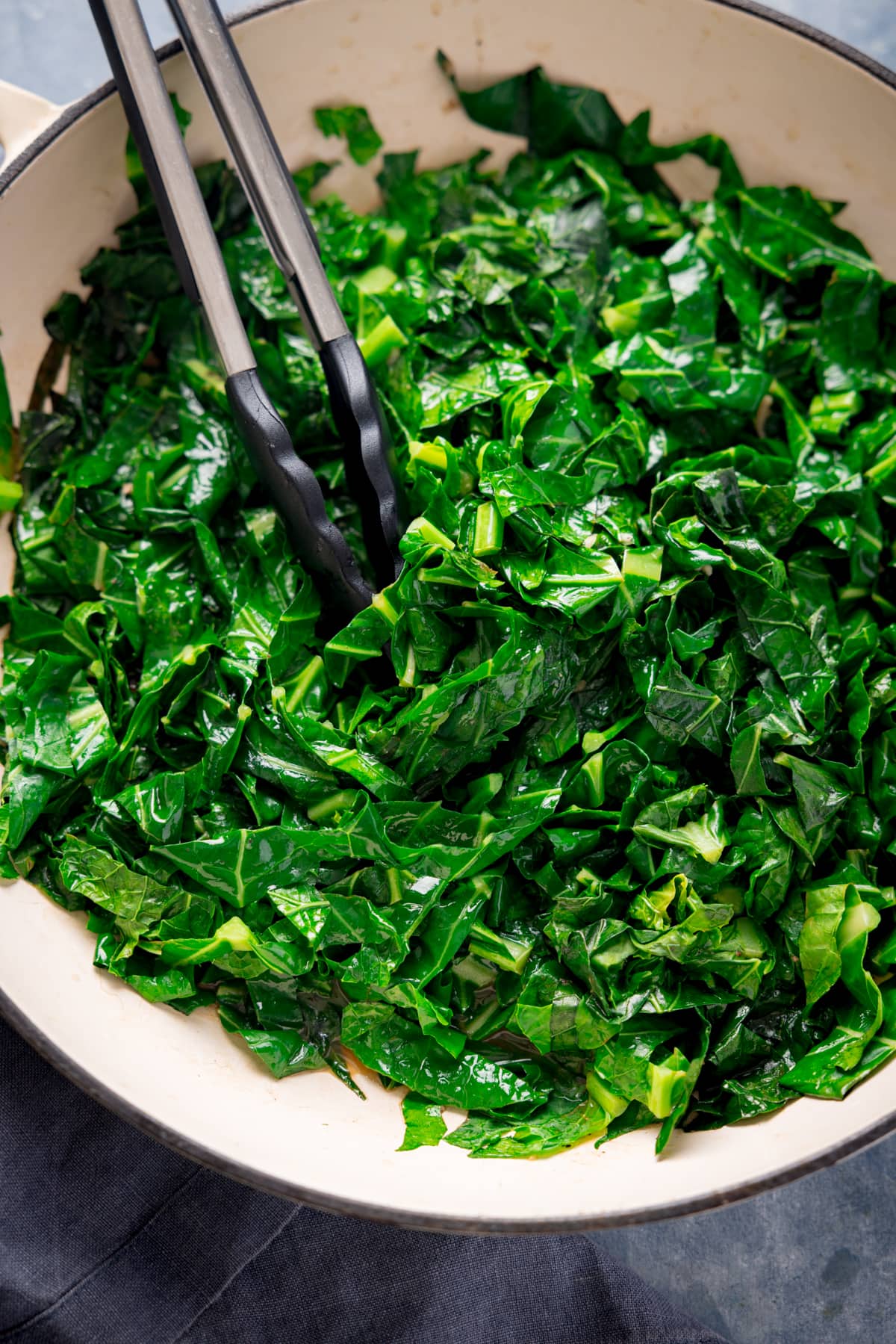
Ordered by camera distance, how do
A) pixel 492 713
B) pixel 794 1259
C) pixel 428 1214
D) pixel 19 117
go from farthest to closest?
pixel 794 1259
pixel 19 117
pixel 492 713
pixel 428 1214

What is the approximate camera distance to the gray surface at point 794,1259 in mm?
2219

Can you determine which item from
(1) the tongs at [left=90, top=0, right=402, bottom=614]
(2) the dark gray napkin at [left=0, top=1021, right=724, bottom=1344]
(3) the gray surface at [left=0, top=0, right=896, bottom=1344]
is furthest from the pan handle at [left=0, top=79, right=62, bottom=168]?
(3) the gray surface at [left=0, top=0, right=896, bottom=1344]

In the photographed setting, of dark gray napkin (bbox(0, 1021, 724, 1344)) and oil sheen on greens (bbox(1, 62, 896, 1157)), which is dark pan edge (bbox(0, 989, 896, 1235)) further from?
dark gray napkin (bbox(0, 1021, 724, 1344))

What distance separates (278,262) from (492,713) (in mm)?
890

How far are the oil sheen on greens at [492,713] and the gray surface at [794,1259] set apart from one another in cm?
50

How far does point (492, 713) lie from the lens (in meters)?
1.87

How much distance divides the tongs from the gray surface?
1478mm

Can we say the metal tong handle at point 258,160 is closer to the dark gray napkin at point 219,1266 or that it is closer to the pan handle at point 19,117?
the pan handle at point 19,117

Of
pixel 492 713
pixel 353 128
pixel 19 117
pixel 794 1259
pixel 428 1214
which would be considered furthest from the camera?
pixel 353 128

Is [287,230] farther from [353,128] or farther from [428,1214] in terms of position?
[428,1214]

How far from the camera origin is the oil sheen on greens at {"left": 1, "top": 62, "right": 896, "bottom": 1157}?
187cm

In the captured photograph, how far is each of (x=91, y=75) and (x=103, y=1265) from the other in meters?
2.72

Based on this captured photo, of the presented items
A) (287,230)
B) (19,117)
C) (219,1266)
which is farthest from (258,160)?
(219,1266)

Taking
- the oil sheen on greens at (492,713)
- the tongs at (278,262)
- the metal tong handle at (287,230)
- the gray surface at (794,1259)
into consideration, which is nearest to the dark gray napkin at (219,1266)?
the gray surface at (794,1259)
